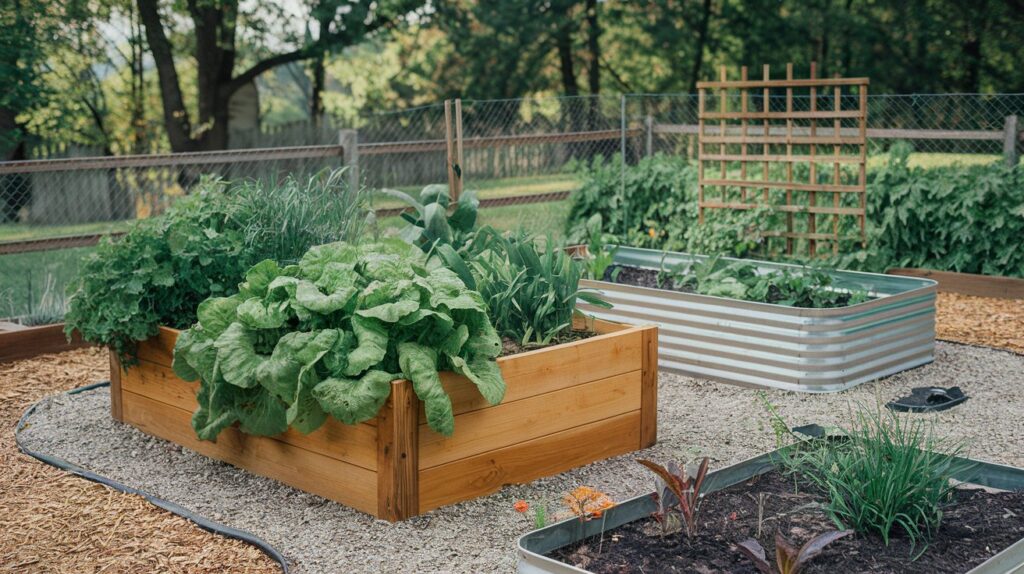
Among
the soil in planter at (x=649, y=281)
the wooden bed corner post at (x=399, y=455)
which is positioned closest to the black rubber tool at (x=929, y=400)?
the soil in planter at (x=649, y=281)

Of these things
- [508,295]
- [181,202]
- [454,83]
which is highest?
[454,83]

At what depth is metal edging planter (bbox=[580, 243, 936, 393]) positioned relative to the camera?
5078 millimetres

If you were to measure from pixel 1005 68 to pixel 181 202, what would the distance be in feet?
64.3

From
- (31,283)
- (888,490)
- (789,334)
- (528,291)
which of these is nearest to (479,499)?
(528,291)

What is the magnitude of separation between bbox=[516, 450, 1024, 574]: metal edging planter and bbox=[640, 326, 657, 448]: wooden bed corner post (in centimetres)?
87

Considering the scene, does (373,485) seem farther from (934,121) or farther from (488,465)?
(934,121)

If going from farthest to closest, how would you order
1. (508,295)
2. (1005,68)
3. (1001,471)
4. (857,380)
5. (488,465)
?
(1005,68)
(857,380)
(508,295)
(488,465)
(1001,471)

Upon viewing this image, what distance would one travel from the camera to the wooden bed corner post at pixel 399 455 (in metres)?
3.33

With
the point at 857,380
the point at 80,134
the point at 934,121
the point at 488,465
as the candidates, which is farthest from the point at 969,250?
the point at 80,134

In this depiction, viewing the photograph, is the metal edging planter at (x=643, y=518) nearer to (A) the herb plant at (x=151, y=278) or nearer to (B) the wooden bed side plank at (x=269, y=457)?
(B) the wooden bed side plank at (x=269, y=457)

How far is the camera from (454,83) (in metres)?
20.2

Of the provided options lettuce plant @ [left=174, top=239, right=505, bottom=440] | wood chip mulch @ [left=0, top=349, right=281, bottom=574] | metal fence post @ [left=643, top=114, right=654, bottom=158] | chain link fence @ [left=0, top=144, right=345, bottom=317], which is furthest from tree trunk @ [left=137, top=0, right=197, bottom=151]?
lettuce plant @ [left=174, top=239, right=505, bottom=440]

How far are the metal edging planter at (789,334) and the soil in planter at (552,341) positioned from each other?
690mm

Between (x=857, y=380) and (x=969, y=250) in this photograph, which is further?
(x=969, y=250)
